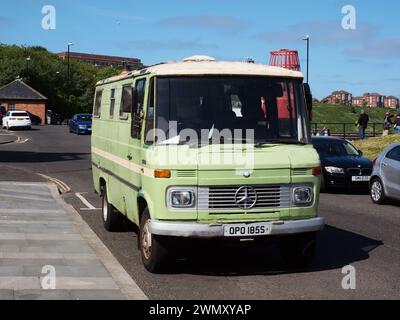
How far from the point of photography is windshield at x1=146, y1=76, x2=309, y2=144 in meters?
7.86

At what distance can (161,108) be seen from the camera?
7.88m

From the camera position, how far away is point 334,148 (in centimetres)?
1931

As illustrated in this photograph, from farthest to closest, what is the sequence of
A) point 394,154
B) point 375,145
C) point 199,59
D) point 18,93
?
point 18,93 < point 375,145 < point 394,154 < point 199,59

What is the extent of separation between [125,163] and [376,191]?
27.1 feet

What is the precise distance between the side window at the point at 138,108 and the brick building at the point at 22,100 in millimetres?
80739

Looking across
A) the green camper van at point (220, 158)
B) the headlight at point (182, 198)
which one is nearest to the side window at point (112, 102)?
the green camper van at point (220, 158)

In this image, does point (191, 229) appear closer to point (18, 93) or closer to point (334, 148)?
point (334, 148)

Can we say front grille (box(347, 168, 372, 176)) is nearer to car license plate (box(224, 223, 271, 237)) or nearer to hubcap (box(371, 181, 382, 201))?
hubcap (box(371, 181, 382, 201))

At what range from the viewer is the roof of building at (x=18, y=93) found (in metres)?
87.1

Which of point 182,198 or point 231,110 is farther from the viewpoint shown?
point 231,110

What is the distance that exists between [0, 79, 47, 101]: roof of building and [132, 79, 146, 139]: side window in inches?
3218

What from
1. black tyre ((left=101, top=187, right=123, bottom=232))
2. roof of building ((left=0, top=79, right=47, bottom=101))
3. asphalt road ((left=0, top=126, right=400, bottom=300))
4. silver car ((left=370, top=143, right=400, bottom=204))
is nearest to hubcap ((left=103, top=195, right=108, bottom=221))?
black tyre ((left=101, top=187, right=123, bottom=232))

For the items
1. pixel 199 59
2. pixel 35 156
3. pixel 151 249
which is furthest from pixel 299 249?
pixel 35 156

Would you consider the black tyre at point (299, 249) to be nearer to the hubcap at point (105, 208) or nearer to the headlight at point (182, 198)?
the headlight at point (182, 198)
